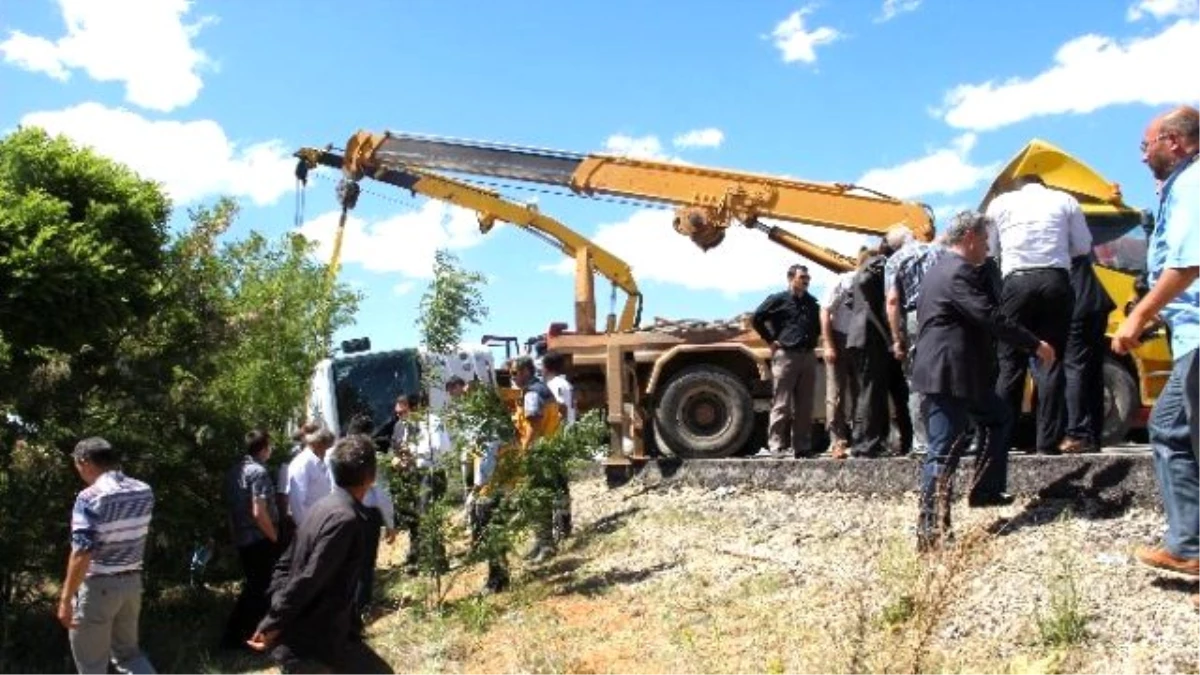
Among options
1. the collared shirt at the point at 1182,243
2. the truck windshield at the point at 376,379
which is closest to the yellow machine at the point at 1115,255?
the collared shirt at the point at 1182,243

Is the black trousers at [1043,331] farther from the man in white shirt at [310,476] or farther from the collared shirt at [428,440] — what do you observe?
the man in white shirt at [310,476]

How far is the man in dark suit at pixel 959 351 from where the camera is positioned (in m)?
5.82

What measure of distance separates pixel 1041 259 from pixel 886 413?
6.87 feet

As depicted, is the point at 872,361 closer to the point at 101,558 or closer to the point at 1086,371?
the point at 1086,371

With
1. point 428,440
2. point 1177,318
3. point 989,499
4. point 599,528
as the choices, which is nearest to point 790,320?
point 599,528

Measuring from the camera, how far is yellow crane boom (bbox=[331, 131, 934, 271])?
1220cm

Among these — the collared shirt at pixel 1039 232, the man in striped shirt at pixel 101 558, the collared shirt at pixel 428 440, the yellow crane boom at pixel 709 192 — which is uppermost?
the yellow crane boom at pixel 709 192

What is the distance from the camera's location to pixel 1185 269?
4.19m

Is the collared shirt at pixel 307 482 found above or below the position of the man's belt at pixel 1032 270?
below

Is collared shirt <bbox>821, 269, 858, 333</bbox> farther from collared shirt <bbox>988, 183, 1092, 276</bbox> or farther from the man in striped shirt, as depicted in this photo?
the man in striped shirt

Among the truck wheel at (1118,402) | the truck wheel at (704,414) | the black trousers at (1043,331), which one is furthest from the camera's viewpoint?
the truck wheel at (704,414)

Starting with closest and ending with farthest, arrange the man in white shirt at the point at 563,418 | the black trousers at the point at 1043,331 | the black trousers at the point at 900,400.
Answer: the black trousers at the point at 1043,331, the black trousers at the point at 900,400, the man in white shirt at the point at 563,418

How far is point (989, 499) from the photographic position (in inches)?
244

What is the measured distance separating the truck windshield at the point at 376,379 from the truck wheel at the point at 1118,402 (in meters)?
9.66
